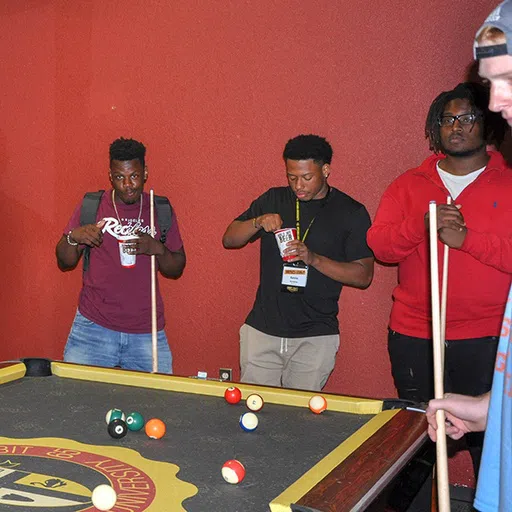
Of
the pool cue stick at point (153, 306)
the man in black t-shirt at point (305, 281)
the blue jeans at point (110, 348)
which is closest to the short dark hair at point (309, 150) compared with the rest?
the man in black t-shirt at point (305, 281)

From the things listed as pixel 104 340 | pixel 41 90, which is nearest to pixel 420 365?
pixel 104 340

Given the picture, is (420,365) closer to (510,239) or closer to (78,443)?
(510,239)

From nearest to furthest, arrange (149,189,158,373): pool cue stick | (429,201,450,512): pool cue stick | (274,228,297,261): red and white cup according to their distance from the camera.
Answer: (429,201,450,512): pool cue stick
(274,228,297,261): red and white cup
(149,189,158,373): pool cue stick

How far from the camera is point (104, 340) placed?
350 cm

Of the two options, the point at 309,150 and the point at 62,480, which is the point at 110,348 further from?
the point at 62,480

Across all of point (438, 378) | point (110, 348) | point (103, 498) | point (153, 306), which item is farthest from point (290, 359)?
point (103, 498)

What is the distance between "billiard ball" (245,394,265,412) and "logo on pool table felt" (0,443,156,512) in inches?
20.8

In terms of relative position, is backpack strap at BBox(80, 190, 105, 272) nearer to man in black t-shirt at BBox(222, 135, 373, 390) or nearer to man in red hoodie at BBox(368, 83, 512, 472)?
man in black t-shirt at BBox(222, 135, 373, 390)

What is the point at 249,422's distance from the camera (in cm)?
207

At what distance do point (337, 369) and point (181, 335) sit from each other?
2.93 ft

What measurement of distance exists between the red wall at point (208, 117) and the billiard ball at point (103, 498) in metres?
2.33

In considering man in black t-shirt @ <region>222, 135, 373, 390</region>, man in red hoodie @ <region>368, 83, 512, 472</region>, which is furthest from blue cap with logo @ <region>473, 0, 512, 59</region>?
man in black t-shirt @ <region>222, 135, 373, 390</region>

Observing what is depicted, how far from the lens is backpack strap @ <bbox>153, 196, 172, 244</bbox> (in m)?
3.61

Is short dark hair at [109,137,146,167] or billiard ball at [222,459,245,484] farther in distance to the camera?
short dark hair at [109,137,146,167]
